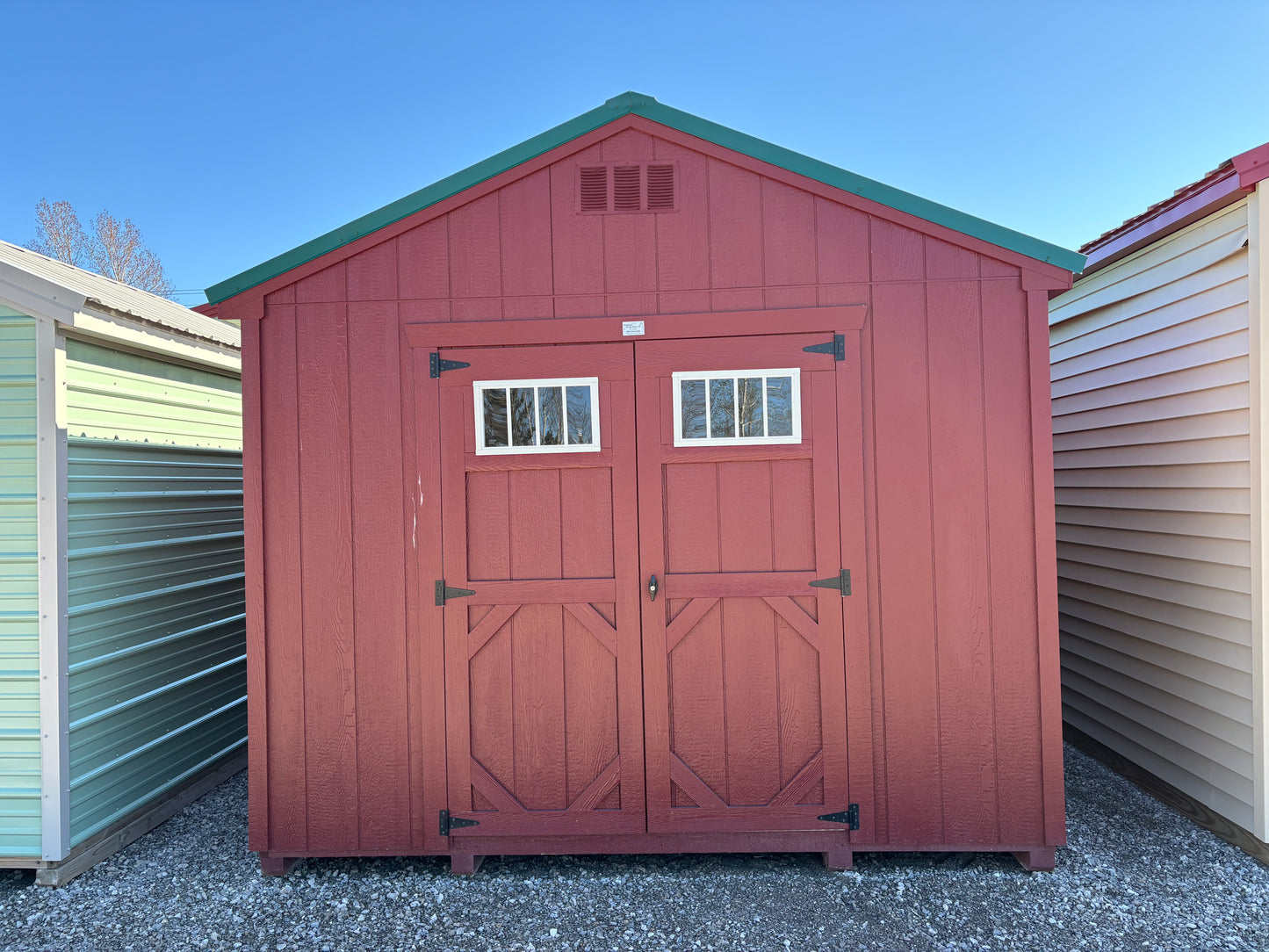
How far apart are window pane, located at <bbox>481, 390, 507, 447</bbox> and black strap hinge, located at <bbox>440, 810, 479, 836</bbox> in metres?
1.74

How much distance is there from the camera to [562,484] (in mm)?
3266

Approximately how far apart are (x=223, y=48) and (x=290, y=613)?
716 inches

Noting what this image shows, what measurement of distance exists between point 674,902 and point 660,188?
3.19m

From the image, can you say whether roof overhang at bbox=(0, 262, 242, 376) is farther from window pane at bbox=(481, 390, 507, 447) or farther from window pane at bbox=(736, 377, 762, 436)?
window pane at bbox=(736, 377, 762, 436)

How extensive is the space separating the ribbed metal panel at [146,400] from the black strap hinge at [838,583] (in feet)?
11.9

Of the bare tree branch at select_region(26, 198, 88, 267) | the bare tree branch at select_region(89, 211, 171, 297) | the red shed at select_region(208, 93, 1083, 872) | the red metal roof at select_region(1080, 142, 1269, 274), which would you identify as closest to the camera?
the red metal roof at select_region(1080, 142, 1269, 274)

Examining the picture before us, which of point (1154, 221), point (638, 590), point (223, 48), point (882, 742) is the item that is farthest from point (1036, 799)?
point (223, 48)

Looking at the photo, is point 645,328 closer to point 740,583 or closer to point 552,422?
point 552,422

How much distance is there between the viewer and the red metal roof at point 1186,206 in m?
3.06

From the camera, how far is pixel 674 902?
2.97 meters

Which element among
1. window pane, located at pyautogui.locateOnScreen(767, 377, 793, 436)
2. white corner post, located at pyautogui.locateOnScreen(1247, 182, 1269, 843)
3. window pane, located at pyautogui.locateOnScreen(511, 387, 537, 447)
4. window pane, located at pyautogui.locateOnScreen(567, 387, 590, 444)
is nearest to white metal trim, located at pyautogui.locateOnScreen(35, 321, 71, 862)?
window pane, located at pyautogui.locateOnScreen(511, 387, 537, 447)

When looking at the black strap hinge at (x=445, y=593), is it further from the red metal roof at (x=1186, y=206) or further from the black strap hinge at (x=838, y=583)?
the red metal roof at (x=1186, y=206)

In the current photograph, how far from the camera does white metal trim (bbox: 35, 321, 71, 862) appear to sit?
3215 millimetres

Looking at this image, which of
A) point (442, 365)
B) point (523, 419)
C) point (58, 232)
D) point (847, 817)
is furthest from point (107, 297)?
point (58, 232)
